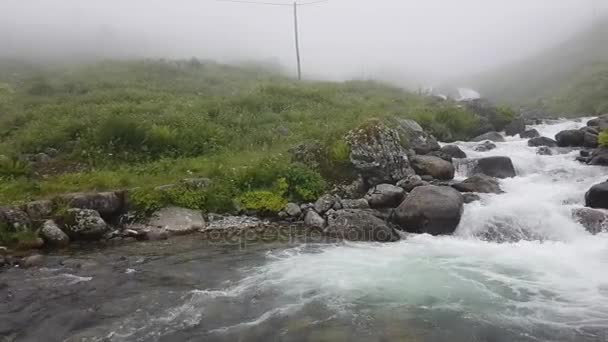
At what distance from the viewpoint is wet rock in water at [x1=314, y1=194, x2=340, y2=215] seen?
14414 millimetres

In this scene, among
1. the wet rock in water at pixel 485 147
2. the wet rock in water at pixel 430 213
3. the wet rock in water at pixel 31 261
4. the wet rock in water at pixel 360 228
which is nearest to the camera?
the wet rock in water at pixel 31 261

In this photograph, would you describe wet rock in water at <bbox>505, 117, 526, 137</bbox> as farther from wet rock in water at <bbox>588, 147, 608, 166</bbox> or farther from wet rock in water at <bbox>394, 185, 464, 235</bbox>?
wet rock in water at <bbox>394, 185, 464, 235</bbox>

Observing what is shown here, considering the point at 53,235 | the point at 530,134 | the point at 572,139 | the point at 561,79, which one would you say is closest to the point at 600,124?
the point at 572,139

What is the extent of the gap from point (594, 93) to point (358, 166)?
29746mm

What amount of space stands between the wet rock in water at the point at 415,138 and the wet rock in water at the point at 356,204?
5.55 meters

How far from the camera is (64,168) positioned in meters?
16.0

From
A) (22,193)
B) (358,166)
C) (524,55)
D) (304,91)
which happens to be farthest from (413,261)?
(524,55)

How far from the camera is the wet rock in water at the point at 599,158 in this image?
57.4 ft

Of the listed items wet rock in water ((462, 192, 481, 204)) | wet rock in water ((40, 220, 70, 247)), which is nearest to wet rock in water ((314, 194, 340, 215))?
wet rock in water ((462, 192, 481, 204))

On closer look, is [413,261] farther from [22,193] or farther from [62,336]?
[22,193]

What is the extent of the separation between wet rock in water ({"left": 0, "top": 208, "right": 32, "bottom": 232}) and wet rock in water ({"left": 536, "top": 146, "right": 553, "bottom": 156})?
19.7m

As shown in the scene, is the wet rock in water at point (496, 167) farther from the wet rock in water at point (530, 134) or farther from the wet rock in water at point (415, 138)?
the wet rock in water at point (530, 134)

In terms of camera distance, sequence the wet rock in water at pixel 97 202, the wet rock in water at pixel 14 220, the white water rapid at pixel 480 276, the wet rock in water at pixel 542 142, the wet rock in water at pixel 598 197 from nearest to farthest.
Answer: the white water rapid at pixel 480 276 → the wet rock in water at pixel 14 220 → the wet rock in water at pixel 97 202 → the wet rock in water at pixel 598 197 → the wet rock in water at pixel 542 142

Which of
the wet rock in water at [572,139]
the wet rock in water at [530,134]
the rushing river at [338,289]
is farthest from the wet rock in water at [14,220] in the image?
the wet rock in water at [530,134]
